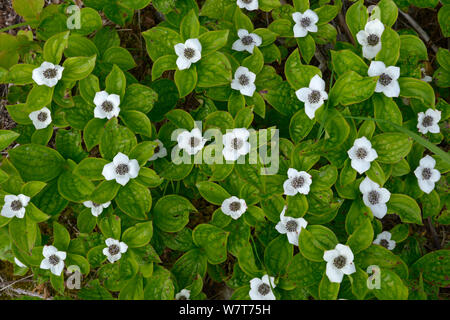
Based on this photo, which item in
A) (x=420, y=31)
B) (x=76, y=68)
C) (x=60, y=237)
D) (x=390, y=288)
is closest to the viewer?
(x=390, y=288)

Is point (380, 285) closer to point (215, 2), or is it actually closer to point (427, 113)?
point (427, 113)

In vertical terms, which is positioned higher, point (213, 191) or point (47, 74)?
point (47, 74)

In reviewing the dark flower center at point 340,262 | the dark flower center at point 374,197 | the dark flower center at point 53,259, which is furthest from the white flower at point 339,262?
the dark flower center at point 53,259

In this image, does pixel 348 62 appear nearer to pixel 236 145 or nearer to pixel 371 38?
pixel 371 38

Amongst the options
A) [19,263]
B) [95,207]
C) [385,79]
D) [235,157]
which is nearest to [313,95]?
[385,79]

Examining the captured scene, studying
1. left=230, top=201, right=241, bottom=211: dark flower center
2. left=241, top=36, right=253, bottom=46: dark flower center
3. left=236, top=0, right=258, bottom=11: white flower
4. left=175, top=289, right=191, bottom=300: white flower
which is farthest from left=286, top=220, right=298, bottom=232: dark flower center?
left=236, top=0, right=258, bottom=11: white flower

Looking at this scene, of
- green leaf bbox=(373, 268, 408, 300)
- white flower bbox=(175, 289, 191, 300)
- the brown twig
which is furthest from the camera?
the brown twig

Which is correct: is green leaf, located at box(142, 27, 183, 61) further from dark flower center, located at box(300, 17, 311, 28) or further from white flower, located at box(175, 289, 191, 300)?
white flower, located at box(175, 289, 191, 300)
